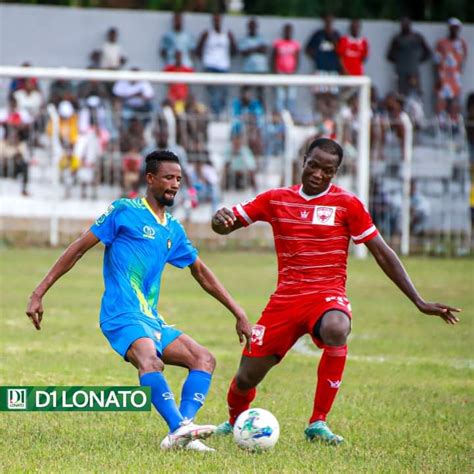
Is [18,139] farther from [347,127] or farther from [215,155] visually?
[347,127]

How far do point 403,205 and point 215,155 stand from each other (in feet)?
11.4

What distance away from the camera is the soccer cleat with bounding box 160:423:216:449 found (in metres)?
6.96

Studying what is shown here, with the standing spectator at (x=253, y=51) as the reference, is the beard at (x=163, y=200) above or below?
below

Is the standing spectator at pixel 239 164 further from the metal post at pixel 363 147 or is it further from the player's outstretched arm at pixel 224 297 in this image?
the player's outstretched arm at pixel 224 297

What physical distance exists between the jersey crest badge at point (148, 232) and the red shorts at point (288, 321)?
36.6 inches

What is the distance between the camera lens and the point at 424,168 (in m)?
22.9

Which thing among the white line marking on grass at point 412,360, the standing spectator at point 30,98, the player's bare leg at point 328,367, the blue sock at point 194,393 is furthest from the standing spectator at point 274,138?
the blue sock at point 194,393

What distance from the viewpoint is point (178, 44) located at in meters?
24.1

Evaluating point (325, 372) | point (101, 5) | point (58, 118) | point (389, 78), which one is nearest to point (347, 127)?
point (389, 78)

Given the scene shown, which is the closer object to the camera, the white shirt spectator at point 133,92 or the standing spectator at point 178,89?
the white shirt spectator at point 133,92

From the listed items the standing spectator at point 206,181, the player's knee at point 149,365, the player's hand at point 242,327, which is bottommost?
the standing spectator at point 206,181

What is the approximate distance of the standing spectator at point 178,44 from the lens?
2408cm

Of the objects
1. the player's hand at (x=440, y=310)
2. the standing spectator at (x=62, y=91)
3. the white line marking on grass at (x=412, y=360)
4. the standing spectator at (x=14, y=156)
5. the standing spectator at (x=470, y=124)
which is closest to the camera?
the player's hand at (x=440, y=310)

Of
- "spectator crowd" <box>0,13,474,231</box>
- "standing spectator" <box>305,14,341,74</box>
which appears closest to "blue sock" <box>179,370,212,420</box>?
"spectator crowd" <box>0,13,474,231</box>
